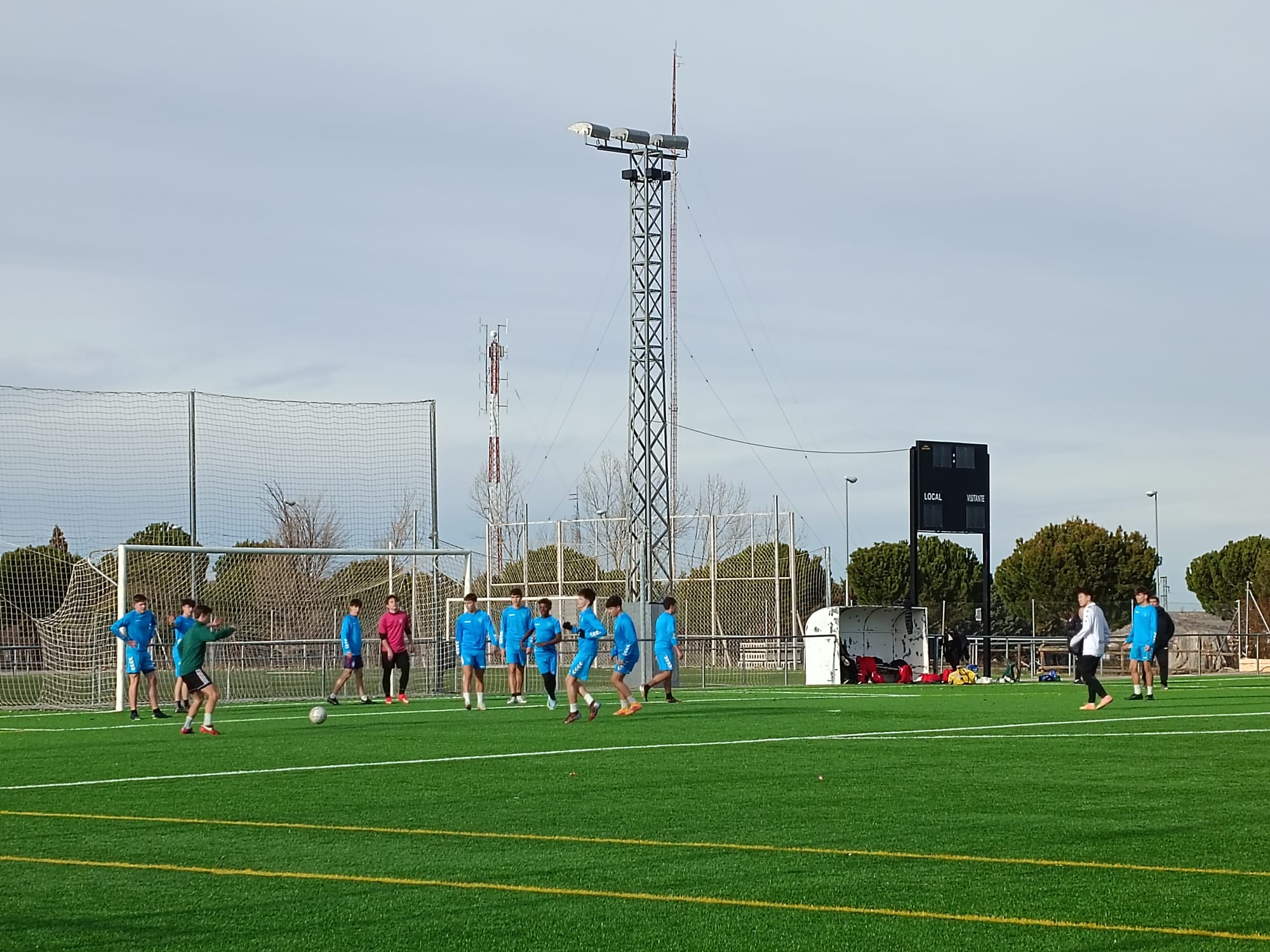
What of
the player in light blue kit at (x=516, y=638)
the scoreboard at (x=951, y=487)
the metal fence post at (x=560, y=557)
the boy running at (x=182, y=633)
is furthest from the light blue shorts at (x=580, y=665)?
the metal fence post at (x=560, y=557)

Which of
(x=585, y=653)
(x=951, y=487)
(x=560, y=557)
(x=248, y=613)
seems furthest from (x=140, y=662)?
(x=560, y=557)

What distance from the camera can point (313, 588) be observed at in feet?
114

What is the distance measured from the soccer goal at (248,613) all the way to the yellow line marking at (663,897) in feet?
63.1

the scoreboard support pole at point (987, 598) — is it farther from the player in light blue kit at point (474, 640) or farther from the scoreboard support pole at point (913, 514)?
the player in light blue kit at point (474, 640)

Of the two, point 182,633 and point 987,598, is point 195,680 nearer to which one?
point 182,633

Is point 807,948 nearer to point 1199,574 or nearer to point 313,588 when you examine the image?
point 313,588

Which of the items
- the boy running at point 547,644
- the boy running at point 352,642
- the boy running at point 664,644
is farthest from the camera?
the boy running at point 352,642

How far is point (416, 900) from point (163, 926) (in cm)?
121

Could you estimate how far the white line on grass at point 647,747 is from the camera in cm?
1409

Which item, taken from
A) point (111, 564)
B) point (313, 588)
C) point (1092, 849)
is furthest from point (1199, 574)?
point (1092, 849)

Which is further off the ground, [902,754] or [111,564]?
[111,564]

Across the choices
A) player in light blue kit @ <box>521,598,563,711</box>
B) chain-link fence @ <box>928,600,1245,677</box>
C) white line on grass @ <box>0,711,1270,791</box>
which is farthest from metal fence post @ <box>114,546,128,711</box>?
chain-link fence @ <box>928,600,1245,677</box>

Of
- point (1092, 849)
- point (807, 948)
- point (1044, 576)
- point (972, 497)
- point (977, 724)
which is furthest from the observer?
point (1044, 576)

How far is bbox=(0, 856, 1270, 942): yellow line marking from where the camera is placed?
22.1ft
